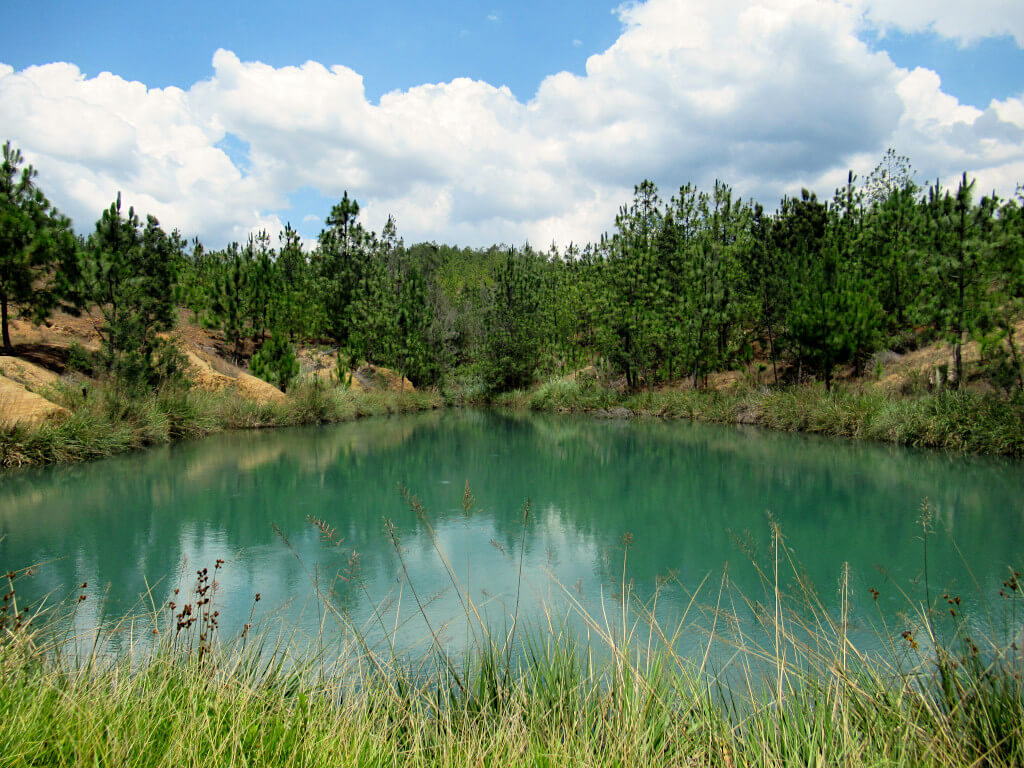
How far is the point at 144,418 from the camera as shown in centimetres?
1510

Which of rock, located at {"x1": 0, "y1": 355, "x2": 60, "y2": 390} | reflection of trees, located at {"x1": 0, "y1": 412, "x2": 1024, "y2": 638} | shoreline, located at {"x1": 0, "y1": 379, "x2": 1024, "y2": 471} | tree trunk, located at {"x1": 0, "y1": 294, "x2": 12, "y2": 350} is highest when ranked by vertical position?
tree trunk, located at {"x1": 0, "y1": 294, "x2": 12, "y2": 350}

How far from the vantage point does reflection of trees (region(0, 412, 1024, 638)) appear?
6.81 metres

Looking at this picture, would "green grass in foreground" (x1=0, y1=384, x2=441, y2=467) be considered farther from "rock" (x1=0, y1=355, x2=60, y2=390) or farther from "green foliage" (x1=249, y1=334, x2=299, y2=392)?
"green foliage" (x1=249, y1=334, x2=299, y2=392)

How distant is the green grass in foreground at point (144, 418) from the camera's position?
40.1ft

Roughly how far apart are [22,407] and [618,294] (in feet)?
71.2

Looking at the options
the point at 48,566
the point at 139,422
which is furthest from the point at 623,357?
the point at 48,566

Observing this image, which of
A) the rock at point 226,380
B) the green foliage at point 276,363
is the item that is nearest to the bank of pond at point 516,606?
the rock at point 226,380

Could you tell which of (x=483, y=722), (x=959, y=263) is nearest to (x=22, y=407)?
(x=483, y=722)

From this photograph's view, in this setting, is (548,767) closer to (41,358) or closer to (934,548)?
(934,548)

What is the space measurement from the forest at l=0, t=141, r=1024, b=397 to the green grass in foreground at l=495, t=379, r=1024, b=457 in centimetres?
97

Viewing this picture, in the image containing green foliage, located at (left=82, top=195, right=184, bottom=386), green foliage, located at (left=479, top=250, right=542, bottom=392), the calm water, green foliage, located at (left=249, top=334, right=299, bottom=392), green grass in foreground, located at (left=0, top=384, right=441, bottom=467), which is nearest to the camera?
the calm water

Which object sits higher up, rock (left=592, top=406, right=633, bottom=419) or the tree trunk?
the tree trunk

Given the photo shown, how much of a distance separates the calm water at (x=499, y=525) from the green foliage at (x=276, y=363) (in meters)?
8.31

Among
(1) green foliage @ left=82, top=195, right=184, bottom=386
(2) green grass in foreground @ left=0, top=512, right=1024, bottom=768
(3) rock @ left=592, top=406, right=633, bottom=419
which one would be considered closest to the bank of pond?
(2) green grass in foreground @ left=0, top=512, right=1024, bottom=768
